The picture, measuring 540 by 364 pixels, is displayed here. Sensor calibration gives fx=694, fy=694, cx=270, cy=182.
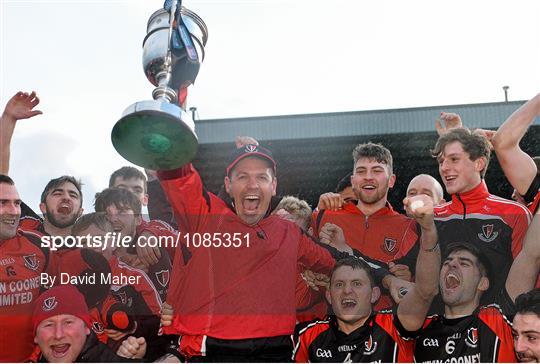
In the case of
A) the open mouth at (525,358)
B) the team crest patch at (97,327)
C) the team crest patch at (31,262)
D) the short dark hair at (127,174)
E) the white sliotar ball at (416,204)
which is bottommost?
the open mouth at (525,358)

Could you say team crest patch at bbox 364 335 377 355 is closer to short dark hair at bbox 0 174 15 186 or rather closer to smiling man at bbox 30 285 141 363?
smiling man at bbox 30 285 141 363

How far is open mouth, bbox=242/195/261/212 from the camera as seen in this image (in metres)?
3.03

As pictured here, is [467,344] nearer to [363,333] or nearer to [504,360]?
[504,360]

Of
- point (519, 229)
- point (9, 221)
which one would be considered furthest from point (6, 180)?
point (519, 229)

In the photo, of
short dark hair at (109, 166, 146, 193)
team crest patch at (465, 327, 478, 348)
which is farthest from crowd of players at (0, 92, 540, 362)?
short dark hair at (109, 166, 146, 193)

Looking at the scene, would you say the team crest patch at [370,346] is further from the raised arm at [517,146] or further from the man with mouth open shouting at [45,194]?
the man with mouth open shouting at [45,194]

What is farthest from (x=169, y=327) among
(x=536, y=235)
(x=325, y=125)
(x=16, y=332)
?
(x=325, y=125)

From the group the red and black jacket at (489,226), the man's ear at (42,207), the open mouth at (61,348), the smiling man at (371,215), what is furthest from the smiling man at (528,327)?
the man's ear at (42,207)

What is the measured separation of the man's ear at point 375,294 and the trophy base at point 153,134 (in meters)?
1.46

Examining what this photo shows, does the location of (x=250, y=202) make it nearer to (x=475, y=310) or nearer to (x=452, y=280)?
(x=452, y=280)

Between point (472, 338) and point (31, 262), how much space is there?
6.52ft

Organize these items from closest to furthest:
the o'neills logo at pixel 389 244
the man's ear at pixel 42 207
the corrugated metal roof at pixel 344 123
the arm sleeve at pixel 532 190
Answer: the arm sleeve at pixel 532 190 → the o'neills logo at pixel 389 244 → the man's ear at pixel 42 207 → the corrugated metal roof at pixel 344 123

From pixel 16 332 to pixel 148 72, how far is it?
1585mm

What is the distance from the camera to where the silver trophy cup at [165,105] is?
5.91 ft
